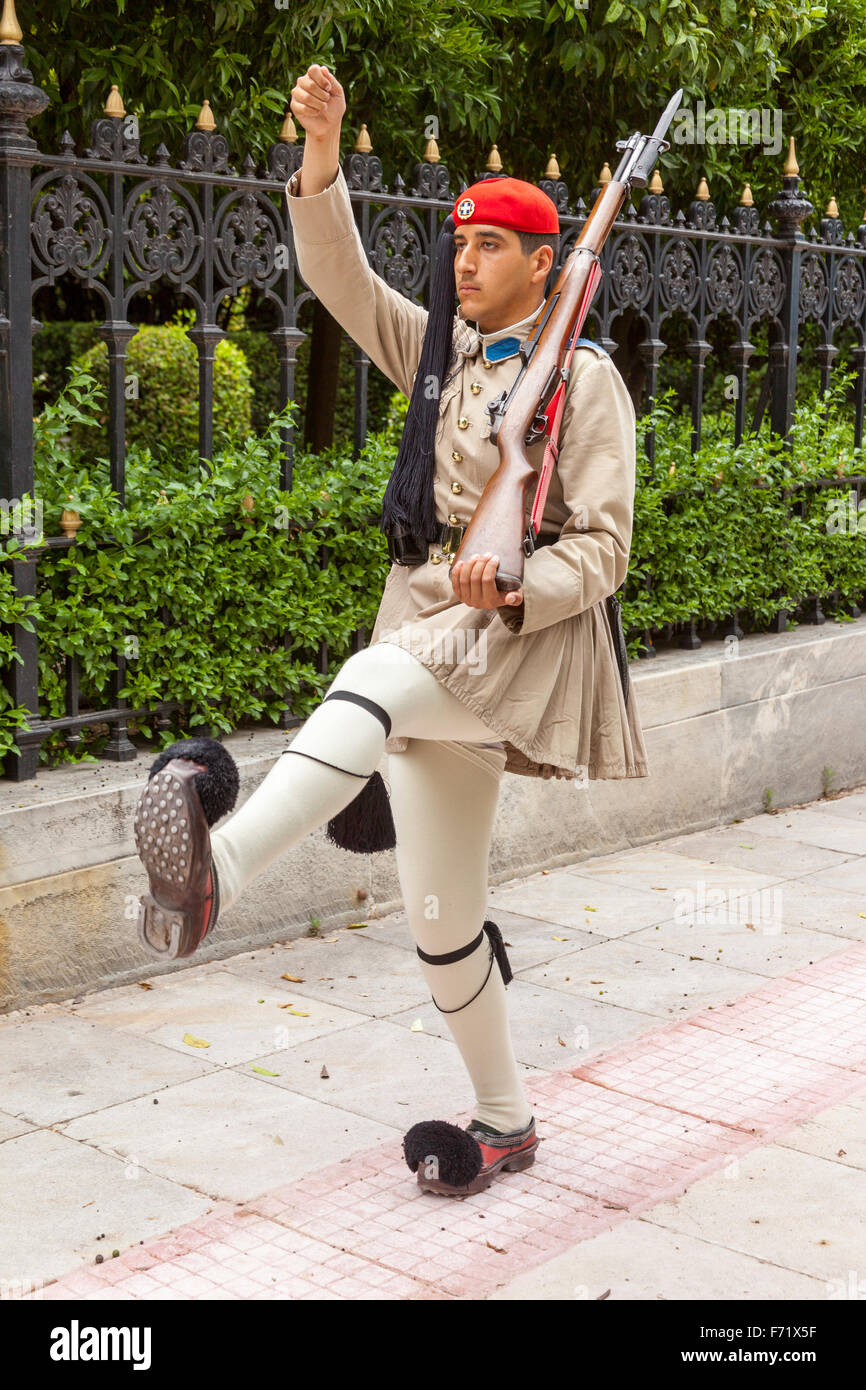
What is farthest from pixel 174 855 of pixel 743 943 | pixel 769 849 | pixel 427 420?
pixel 769 849

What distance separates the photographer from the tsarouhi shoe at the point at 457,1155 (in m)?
3.72

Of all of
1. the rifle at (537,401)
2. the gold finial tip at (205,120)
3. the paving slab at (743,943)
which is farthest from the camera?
the paving slab at (743,943)

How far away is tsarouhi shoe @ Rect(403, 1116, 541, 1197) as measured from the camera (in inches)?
146

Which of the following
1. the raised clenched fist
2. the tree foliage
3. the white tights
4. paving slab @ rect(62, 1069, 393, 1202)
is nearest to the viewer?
the white tights

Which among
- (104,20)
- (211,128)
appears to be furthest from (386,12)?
(211,128)

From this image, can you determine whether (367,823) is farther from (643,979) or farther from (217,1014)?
(643,979)

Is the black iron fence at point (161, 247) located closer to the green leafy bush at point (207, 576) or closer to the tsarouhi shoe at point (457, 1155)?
the green leafy bush at point (207, 576)

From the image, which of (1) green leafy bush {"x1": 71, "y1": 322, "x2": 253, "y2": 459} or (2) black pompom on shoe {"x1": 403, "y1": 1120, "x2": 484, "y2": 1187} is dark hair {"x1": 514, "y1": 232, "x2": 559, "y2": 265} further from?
(1) green leafy bush {"x1": 71, "y1": 322, "x2": 253, "y2": 459}

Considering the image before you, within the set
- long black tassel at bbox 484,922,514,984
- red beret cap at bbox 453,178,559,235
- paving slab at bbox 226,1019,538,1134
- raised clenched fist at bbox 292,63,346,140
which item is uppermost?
raised clenched fist at bbox 292,63,346,140

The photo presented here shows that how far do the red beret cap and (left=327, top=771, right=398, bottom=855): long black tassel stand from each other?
1239 millimetres

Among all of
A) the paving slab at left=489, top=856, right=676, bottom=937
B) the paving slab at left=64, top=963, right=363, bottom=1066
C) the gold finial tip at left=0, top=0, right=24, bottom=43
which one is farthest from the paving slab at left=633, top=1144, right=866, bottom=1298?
A: the gold finial tip at left=0, top=0, right=24, bottom=43

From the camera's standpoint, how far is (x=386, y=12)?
6523mm

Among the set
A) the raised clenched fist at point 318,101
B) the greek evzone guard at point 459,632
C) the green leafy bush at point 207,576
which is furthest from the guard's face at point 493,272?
the green leafy bush at point 207,576

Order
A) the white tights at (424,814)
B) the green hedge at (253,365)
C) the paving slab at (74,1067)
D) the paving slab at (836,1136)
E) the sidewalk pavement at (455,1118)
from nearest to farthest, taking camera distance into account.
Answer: the white tights at (424,814), the sidewalk pavement at (455,1118), the paving slab at (836,1136), the paving slab at (74,1067), the green hedge at (253,365)
